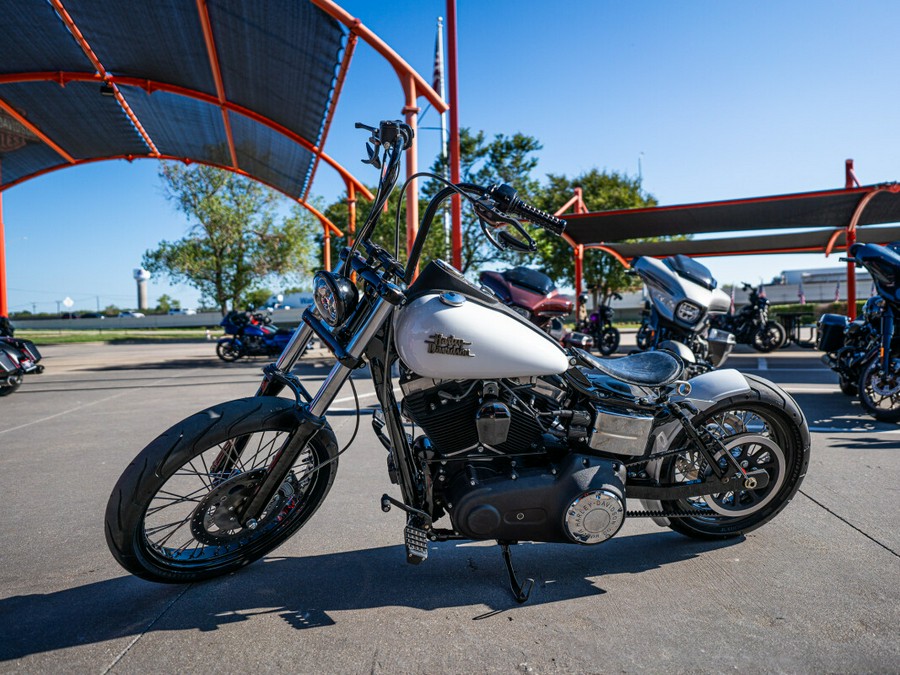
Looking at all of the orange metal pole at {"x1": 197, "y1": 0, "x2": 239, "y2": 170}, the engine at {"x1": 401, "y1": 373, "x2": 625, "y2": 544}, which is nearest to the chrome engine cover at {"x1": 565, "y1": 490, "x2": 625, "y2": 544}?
the engine at {"x1": 401, "y1": 373, "x2": 625, "y2": 544}

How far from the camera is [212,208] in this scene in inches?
1221

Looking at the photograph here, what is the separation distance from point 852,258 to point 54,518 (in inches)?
277

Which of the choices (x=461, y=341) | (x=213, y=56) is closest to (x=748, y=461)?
(x=461, y=341)

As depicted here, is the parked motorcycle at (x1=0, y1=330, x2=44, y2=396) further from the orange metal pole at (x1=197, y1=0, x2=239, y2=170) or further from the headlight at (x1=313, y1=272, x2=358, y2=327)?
the headlight at (x1=313, y1=272, x2=358, y2=327)

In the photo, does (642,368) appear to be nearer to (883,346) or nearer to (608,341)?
(883,346)

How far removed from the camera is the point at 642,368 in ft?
9.14

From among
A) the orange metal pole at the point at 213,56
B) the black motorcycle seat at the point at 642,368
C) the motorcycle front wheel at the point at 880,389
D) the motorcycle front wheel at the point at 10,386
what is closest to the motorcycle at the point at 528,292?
the motorcycle front wheel at the point at 880,389

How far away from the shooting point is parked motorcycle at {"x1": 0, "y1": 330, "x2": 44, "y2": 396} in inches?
317

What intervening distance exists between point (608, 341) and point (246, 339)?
362 inches

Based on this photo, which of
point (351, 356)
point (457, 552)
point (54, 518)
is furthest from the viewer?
point (54, 518)

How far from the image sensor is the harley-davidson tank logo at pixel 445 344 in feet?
7.18

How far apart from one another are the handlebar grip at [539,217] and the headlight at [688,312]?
4103 mm

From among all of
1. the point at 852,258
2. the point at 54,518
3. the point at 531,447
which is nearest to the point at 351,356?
the point at 531,447

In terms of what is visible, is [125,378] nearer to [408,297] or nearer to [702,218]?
[408,297]
